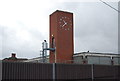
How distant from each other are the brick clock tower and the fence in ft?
25.1

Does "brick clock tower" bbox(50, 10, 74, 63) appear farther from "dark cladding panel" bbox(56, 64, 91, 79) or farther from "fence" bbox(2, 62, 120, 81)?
"dark cladding panel" bbox(56, 64, 91, 79)

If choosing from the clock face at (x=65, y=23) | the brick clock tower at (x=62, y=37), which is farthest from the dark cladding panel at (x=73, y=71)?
the clock face at (x=65, y=23)

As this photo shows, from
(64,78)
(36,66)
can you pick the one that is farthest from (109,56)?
(36,66)

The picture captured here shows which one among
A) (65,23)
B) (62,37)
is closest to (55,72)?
(62,37)

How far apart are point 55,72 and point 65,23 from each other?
1323 centimetres

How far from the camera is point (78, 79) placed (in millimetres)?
23594

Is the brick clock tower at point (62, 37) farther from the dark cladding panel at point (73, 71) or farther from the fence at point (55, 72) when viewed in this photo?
the dark cladding panel at point (73, 71)

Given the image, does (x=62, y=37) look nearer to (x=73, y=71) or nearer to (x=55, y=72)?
(x=73, y=71)

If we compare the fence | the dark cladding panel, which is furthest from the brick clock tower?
the dark cladding panel

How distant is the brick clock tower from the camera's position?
1284 inches

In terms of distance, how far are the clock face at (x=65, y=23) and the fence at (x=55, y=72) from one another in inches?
379

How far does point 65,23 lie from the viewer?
33531mm

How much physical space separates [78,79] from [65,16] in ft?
43.0

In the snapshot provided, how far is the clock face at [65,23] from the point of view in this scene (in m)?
33.2
